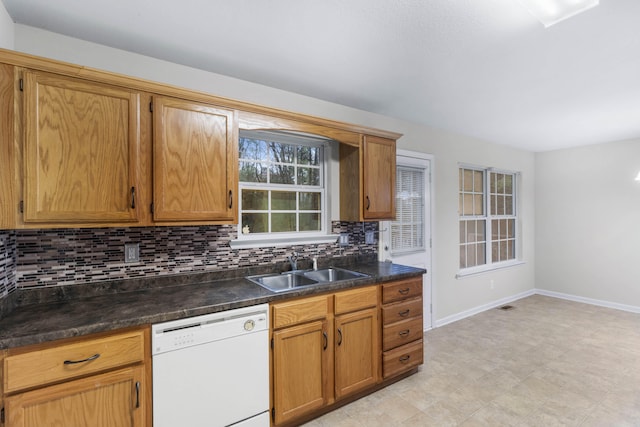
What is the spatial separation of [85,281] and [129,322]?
646mm

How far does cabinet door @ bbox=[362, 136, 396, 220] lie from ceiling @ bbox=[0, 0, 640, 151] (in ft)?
1.50

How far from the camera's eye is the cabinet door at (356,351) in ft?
7.31

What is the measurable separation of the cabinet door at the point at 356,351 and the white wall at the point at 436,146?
1.71 meters

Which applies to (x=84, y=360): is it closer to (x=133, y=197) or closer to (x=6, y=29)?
(x=133, y=197)


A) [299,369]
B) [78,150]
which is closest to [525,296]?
[299,369]

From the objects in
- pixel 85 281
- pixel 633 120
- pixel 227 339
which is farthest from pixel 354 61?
pixel 633 120

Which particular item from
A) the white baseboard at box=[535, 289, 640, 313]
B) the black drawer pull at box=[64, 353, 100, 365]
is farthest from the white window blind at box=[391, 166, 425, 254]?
the white baseboard at box=[535, 289, 640, 313]

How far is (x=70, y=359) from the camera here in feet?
4.51

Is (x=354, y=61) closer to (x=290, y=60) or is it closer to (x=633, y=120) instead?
(x=290, y=60)

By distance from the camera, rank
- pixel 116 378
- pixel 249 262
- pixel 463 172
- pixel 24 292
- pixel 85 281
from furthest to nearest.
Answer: pixel 463 172
pixel 249 262
pixel 85 281
pixel 24 292
pixel 116 378

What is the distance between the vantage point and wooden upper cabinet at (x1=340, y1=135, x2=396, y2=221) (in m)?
2.74

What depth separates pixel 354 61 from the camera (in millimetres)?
2160

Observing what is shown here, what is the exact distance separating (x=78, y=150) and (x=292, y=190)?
5.16 feet

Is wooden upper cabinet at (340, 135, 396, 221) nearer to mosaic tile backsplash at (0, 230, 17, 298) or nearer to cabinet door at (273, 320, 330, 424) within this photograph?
cabinet door at (273, 320, 330, 424)
